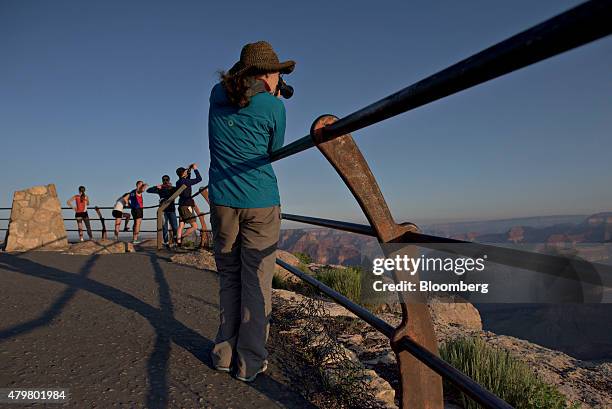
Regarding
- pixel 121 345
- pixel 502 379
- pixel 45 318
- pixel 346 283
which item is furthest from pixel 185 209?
pixel 502 379

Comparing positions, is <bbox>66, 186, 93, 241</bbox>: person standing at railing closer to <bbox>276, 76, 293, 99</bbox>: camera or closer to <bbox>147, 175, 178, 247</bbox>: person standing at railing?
<bbox>147, 175, 178, 247</bbox>: person standing at railing

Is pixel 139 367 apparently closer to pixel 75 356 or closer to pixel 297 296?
pixel 75 356

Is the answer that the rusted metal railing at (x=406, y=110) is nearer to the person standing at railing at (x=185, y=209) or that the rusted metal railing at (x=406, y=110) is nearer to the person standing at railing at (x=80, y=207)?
the person standing at railing at (x=185, y=209)

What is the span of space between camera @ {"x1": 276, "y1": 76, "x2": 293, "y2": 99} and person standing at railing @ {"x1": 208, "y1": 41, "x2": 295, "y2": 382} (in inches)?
3.6

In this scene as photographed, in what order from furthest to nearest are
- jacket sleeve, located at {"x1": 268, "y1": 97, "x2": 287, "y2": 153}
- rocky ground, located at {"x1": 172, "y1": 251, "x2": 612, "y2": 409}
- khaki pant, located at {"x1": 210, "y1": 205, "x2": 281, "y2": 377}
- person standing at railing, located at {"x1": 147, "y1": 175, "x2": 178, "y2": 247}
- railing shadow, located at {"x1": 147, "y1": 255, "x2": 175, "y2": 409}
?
person standing at railing, located at {"x1": 147, "y1": 175, "x2": 178, "y2": 247}
jacket sleeve, located at {"x1": 268, "y1": 97, "x2": 287, "y2": 153}
khaki pant, located at {"x1": 210, "y1": 205, "x2": 281, "y2": 377}
rocky ground, located at {"x1": 172, "y1": 251, "x2": 612, "y2": 409}
railing shadow, located at {"x1": 147, "y1": 255, "x2": 175, "y2": 409}

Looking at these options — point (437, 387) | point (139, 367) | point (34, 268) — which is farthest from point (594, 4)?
point (34, 268)

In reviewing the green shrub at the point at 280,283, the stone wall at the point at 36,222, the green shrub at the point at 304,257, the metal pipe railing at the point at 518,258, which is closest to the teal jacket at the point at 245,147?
the metal pipe railing at the point at 518,258

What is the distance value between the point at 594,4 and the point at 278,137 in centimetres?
201

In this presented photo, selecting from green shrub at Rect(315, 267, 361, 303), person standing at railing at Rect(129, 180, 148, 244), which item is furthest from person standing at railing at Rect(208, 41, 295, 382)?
person standing at railing at Rect(129, 180, 148, 244)

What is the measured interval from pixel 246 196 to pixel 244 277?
1.55ft

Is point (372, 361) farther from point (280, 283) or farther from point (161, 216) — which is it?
point (161, 216)

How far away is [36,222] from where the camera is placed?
12.5 meters

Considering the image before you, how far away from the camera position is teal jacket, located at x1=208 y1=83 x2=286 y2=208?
8.11 ft

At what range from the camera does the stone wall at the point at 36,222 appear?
12.1 metres
